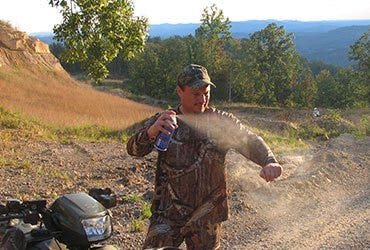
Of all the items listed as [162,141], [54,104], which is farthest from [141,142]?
[54,104]

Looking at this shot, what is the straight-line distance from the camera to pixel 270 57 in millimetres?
54125

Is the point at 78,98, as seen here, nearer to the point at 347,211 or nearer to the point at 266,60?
the point at 347,211

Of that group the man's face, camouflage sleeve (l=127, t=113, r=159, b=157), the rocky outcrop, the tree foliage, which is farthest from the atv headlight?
the tree foliage

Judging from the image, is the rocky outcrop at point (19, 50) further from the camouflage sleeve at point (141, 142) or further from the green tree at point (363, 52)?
the green tree at point (363, 52)

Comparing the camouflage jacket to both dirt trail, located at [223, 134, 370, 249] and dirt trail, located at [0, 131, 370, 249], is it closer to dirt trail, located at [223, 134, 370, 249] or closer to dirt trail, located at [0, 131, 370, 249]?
dirt trail, located at [0, 131, 370, 249]

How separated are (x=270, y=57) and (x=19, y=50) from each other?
33.0m

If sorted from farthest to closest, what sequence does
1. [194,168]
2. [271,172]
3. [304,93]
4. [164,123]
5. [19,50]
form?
[304,93] < [19,50] < [194,168] < [271,172] < [164,123]

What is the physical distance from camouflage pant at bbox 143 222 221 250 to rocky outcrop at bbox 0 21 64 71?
24.4 m

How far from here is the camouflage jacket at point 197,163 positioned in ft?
10.6

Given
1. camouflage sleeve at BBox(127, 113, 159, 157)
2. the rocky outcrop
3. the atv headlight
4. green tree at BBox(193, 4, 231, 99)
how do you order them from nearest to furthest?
the atv headlight → camouflage sleeve at BBox(127, 113, 159, 157) → the rocky outcrop → green tree at BBox(193, 4, 231, 99)

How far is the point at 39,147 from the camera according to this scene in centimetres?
1030

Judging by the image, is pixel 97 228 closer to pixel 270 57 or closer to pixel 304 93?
pixel 270 57

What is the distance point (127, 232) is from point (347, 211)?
399 cm

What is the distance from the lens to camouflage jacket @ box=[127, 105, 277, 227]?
10.6 feet
